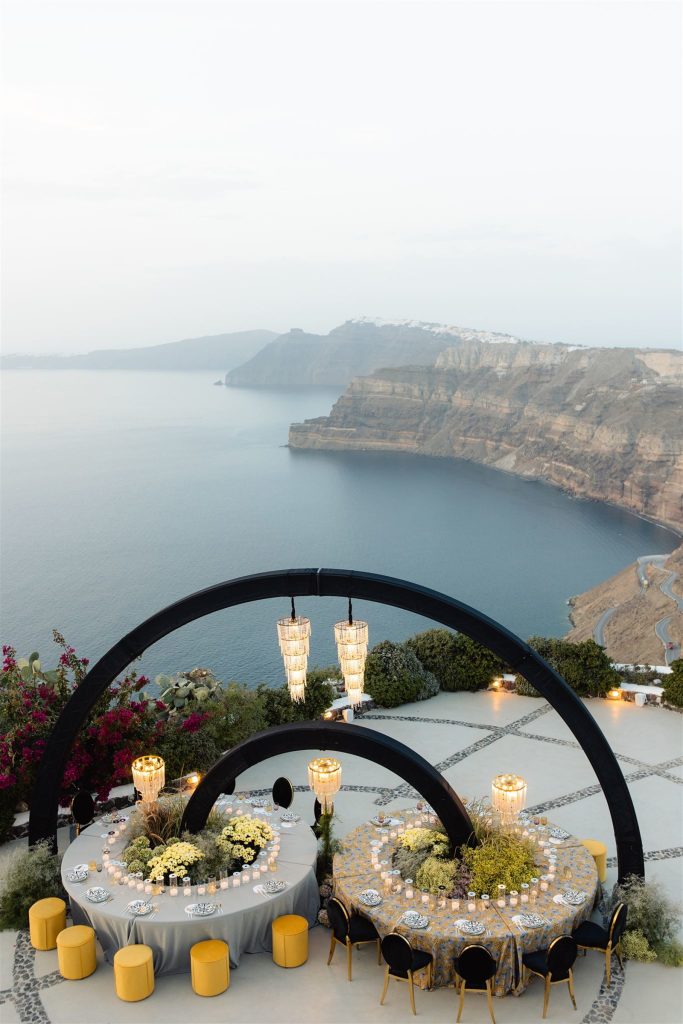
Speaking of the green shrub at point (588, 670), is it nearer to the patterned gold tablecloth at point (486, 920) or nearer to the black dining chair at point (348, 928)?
the patterned gold tablecloth at point (486, 920)

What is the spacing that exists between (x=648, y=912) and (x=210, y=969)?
448 centimetres

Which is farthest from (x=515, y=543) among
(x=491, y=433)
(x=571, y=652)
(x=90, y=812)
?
(x=90, y=812)

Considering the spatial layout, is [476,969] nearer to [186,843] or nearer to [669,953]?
[669,953]

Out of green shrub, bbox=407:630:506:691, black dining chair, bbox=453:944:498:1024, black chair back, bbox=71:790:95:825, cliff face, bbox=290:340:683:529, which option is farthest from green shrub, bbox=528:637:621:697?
cliff face, bbox=290:340:683:529

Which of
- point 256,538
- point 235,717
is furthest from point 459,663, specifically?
point 256,538

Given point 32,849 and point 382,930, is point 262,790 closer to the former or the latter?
point 32,849

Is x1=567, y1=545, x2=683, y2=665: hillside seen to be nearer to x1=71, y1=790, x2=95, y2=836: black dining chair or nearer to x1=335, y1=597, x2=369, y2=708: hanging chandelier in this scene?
x1=335, y1=597, x2=369, y2=708: hanging chandelier

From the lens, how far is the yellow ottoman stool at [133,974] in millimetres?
7605

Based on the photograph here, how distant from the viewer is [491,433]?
5330 inches

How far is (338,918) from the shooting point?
7977 mm

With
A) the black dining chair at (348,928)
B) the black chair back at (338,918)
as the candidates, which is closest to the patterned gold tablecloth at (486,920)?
the black dining chair at (348,928)

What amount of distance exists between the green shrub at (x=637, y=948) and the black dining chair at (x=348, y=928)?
2547mm

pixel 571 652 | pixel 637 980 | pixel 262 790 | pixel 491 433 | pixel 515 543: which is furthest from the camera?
pixel 491 433

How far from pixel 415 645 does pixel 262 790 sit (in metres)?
5.32
